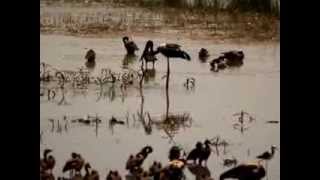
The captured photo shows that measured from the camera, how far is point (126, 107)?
1379 millimetres

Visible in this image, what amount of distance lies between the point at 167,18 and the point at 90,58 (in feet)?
0.83

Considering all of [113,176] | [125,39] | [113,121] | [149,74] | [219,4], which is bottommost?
[113,176]

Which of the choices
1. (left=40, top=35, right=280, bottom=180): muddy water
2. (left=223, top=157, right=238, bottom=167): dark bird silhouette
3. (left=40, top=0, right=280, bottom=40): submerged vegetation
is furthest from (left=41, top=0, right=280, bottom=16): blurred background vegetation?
→ (left=223, top=157, right=238, bottom=167): dark bird silhouette

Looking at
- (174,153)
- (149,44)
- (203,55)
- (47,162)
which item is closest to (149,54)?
(149,44)

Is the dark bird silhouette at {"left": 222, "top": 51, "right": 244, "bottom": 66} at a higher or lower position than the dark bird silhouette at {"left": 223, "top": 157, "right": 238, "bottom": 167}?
higher

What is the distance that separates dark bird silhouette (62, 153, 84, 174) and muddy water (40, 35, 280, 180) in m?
0.01

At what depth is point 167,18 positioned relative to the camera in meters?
1.40

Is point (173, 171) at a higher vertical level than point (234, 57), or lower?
lower

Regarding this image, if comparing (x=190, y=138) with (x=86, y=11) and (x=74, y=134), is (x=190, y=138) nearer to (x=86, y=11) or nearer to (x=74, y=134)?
(x=74, y=134)

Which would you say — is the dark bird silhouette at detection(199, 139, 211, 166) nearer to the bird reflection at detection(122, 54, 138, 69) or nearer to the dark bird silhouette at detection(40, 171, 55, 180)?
the bird reflection at detection(122, 54, 138, 69)

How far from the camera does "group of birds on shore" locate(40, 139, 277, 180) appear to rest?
135 centimetres

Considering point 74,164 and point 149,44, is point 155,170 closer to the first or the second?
point 74,164

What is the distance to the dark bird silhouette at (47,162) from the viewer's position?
1333mm
